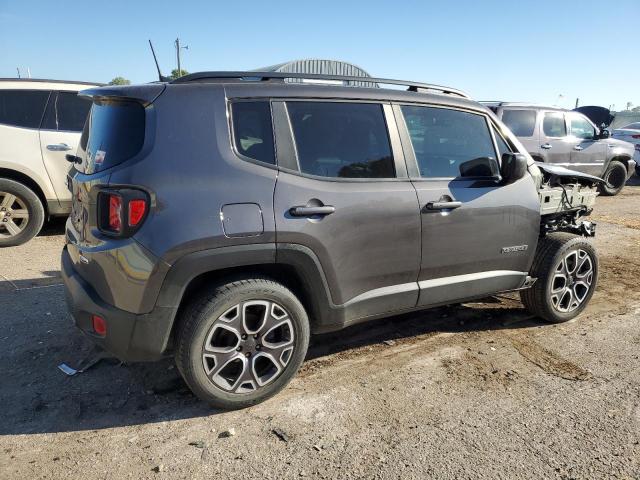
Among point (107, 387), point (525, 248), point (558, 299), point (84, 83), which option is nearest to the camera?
point (107, 387)

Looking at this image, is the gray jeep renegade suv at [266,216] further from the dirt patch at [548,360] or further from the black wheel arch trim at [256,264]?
the dirt patch at [548,360]

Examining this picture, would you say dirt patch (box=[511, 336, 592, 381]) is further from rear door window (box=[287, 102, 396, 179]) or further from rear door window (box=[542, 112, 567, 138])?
rear door window (box=[542, 112, 567, 138])

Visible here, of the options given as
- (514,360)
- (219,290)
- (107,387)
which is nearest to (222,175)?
(219,290)

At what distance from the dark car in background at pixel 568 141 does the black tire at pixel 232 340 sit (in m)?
7.73

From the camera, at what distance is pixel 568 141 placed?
10.2 m

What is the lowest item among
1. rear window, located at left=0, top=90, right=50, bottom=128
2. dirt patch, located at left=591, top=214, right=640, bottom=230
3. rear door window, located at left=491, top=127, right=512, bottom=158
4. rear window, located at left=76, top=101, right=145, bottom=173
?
dirt patch, located at left=591, top=214, right=640, bottom=230

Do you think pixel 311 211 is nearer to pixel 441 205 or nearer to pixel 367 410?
pixel 441 205

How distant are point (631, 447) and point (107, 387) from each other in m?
2.96

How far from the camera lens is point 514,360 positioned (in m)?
3.55

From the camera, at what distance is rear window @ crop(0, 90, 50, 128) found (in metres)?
6.06

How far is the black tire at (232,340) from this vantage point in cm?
266

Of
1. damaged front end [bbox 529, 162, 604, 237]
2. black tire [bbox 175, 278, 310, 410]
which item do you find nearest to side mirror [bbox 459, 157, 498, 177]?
damaged front end [bbox 529, 162, 604, 237]

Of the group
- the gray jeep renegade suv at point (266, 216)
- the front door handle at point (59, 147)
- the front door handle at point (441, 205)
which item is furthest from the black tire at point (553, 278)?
the front door handle at point (59, 147)

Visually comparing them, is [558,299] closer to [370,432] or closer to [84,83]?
[370,432]
